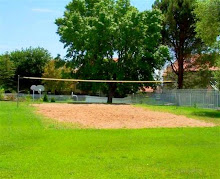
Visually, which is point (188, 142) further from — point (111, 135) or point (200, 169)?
point (200, 169)

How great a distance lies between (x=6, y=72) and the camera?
6203cm

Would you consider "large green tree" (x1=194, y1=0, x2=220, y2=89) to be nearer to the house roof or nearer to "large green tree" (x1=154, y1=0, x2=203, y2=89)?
"large green tree" (x1=154, y1=0, x2=203, y2=89)

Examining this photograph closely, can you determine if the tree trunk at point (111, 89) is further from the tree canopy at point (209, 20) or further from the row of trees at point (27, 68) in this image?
the tree canopy at point (209, 20)

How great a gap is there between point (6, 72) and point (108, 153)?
54334mm

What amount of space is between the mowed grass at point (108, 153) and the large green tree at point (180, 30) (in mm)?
33498

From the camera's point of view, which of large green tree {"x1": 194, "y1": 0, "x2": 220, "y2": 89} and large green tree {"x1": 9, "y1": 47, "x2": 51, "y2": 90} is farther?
large green tree {"x1": 9, "y1": 47, "x2": 51, "y2": 90}

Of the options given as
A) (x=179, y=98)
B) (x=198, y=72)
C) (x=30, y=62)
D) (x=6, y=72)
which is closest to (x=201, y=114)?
(x=179, y=98)

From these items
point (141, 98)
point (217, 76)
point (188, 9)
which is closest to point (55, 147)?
point (217, 76)

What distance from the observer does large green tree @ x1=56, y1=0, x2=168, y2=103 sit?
45.9 m

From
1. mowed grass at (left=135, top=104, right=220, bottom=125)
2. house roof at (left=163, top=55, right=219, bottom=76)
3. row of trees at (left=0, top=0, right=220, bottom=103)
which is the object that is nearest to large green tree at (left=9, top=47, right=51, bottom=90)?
row of trees at (left=0, top=0, right=220, bottom=103)

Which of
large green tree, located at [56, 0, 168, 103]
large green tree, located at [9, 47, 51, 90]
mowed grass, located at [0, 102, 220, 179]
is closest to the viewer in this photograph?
mowed grass, located at [0, 102, 220, 179]

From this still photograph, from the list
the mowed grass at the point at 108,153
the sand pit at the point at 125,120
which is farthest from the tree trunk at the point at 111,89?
the mowed grass at the point at 108,153

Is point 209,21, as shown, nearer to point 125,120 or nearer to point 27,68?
point 125,120

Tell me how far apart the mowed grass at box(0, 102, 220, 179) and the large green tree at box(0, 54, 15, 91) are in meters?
48.1
